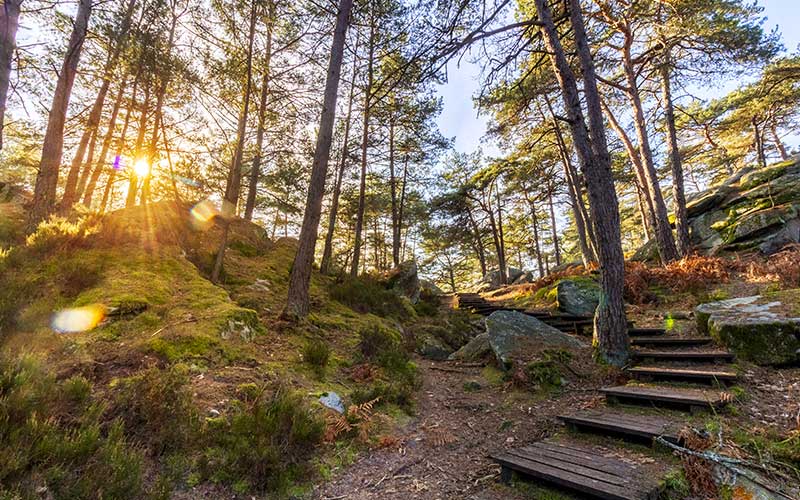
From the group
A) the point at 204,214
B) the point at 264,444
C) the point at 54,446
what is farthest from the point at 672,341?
the point at 204,214

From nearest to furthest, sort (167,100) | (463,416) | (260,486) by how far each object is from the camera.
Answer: (260,486) → (463,416) → (167,100)

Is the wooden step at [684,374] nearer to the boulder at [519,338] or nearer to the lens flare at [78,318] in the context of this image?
the boulder at [519,338]

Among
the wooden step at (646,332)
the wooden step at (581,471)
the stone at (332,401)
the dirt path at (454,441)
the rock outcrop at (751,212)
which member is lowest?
the dirt path at (454,441)

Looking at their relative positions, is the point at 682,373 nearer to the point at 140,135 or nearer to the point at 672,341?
the point at 672,341

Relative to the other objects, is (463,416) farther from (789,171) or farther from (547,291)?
(789,171)

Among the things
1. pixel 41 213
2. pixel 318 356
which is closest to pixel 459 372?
pixel 318 356

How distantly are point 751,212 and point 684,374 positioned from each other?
33.9 feet

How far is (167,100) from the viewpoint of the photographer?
919 centimetres

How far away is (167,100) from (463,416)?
11.0 meters

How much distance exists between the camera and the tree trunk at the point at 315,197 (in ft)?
20.8

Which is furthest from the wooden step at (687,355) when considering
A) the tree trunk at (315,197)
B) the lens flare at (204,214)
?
the lens flare at (204,214)

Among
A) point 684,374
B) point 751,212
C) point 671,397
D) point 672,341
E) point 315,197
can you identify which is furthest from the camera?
point 751,212

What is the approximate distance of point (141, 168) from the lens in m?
9.43

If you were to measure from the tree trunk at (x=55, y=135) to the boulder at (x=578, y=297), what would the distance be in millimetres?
12709
